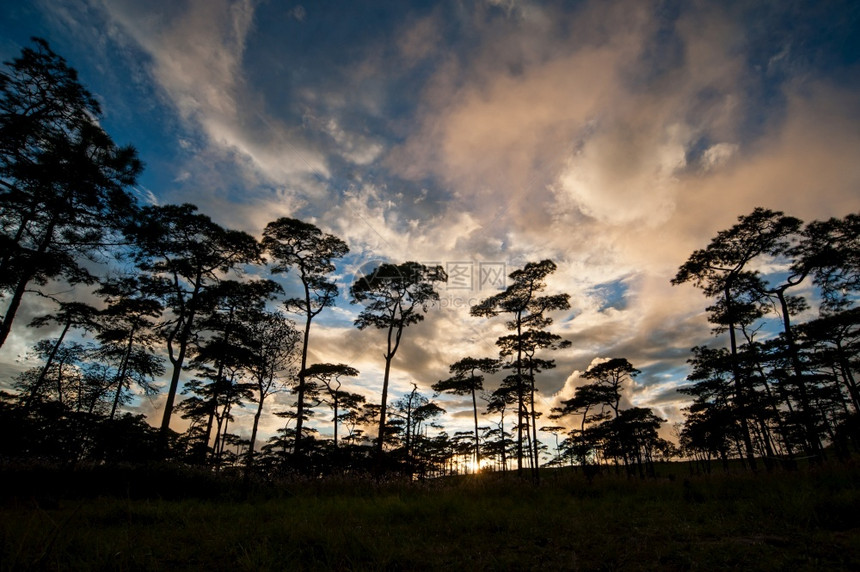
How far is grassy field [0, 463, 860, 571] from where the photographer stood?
362 centimetres

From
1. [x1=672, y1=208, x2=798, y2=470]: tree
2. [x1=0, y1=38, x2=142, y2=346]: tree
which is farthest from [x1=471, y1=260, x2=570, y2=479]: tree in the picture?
[x1=0, y1=38, x2=142, y2=346]: tree

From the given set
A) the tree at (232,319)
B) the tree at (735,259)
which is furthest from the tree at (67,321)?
the tree at (735,259)

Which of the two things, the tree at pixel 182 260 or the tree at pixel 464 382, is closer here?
the tree at pixel 182 260

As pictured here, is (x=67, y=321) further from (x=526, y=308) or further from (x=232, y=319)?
(x=526, y=308)

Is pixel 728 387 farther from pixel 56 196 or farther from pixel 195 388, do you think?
pixel 195 388

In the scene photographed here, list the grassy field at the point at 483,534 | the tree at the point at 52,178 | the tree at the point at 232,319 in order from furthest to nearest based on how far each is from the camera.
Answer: the tree at the point at 232,319, the tree at the point at 52,178, the grassy field at the point at 483,534

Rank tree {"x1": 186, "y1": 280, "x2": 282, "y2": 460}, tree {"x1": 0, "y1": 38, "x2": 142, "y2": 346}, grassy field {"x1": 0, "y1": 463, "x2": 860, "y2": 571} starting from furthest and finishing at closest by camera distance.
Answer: tree {"x1": 186, "y1": 280, "x2": 282, "y2": 460}, tree {"x1": 0, "y1": 38, "x2": 142, "y2": 346}, grassy field {"x1": 0, "y1": 463, "x2": 860, "y2": 571}

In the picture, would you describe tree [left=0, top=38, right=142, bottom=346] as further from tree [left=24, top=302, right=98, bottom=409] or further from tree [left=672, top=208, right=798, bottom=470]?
tree [left=672, top=208, right=798, bottom=470]

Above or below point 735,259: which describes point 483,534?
below

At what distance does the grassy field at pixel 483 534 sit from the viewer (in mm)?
3617

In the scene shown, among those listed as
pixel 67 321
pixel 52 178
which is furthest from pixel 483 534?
pixel 67 321

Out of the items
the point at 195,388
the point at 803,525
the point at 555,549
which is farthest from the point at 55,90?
the point at 195,388

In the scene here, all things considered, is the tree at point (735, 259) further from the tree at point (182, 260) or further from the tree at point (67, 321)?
the tree at point (67, 321)

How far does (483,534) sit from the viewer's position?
17.1 ft
